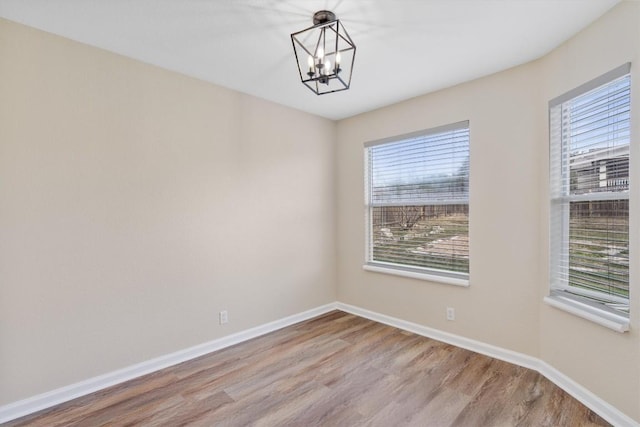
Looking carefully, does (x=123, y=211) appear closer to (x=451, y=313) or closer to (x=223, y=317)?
(x=223, y=317)

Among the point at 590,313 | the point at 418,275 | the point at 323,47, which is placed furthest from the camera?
the point at 418,275

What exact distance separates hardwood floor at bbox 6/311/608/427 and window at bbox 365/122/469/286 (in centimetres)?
91

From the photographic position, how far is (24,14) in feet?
6.35

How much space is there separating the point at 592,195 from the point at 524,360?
4.78 feet

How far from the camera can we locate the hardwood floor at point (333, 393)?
79.0 inches

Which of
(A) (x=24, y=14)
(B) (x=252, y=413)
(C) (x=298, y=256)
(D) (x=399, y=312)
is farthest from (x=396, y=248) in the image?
(A) (x=24, y=14)

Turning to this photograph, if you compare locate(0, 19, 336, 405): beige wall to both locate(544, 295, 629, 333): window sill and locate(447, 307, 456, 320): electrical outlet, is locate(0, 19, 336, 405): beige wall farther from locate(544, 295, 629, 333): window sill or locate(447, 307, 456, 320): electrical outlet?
locate(544, 295, 629, 333): window sill

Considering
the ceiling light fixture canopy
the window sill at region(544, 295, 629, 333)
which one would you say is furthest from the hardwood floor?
the ceiling light fixture canopy

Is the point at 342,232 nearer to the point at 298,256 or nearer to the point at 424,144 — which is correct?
the point at 298,256

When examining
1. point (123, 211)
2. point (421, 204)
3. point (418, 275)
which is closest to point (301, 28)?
point (123, 211)

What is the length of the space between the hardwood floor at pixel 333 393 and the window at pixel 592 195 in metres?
0.78

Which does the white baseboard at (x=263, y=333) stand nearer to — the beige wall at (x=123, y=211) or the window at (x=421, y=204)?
the beige wall at (x=123, y=211)

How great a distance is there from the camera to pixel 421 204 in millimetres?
3467

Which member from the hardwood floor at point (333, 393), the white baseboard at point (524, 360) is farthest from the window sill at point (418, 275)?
the hardwood floor at point (333, 393)
